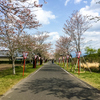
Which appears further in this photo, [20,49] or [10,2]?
[20,49]

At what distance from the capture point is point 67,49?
1319 inches

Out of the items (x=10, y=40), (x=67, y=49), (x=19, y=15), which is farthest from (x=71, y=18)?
(x=19, y=15)

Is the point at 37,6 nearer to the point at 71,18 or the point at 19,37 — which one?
the point at 19,37

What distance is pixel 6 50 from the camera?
14922 mm

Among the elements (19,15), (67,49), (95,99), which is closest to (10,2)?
(19,15)

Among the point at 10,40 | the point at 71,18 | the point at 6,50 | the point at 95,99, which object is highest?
the point at 71,18

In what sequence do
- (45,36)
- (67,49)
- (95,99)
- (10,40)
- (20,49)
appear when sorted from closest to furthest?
(95,99) < (10,40) < (20,49) < (67,49) < (45,36)

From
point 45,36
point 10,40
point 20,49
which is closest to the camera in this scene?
point 10,40

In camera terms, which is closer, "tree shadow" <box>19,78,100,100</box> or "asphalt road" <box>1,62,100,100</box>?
"asphalt road" <box>1,62,100,100</box>

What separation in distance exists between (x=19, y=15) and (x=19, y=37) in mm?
8348

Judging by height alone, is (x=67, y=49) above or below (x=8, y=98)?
above

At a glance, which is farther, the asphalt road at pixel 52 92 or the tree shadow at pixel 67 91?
the tree shadow at pixel 67 91

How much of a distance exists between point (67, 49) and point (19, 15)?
27517 mm

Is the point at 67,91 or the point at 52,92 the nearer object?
the point at 52,92
